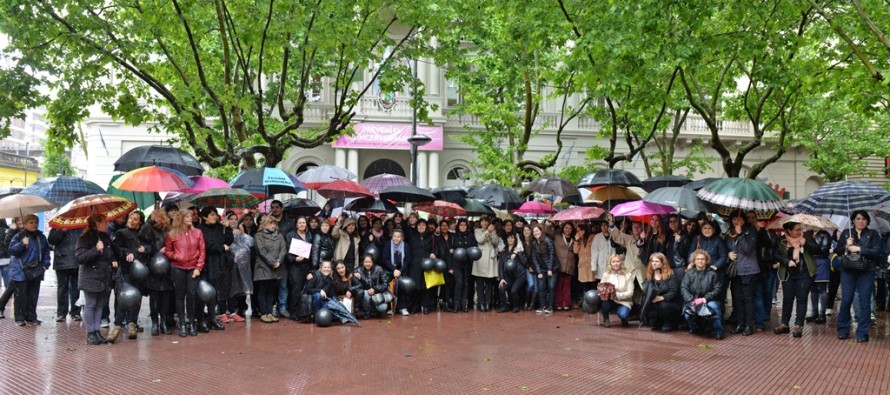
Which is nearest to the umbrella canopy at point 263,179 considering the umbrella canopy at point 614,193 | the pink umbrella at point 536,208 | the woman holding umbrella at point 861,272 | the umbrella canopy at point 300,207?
the umbrella canopy at point 300,207

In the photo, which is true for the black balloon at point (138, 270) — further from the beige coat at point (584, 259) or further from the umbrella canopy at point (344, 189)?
the beige coat at point (584, 259)

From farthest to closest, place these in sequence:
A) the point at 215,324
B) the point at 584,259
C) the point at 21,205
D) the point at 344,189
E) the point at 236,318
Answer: the point at 584,259
the point at 344,189
the point at 236,318
the point at 215,324
the point at 21,205

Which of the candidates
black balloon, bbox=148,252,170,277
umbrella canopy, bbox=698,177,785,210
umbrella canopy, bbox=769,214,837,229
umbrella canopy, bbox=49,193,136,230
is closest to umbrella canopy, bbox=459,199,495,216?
umbrella canopy, bbox=698,177,785,210

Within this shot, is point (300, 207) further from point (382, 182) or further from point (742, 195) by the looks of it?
point (742, 195)

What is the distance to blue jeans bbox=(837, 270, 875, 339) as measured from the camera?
32.2 ft

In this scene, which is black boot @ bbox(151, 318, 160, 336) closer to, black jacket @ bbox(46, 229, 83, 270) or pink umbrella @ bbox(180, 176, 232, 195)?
black jacket @ bbox(46, 229, 83, 270)

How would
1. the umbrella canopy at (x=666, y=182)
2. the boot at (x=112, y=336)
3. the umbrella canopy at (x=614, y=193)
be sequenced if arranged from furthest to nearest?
the umbrella canopy at (x=666, y=182) → the umbrella canopy at (x=614, y=193) → the boot at (x=112, y=336)

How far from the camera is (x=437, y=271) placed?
13.0m

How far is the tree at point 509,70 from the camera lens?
14.2 m

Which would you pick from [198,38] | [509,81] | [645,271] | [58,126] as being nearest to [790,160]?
[509,81]

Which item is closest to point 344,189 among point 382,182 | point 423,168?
point 382,182

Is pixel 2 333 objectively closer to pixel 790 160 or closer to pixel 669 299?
pixel 669 299

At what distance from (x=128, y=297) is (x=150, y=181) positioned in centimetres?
181

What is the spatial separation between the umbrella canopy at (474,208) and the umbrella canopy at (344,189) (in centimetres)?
232
